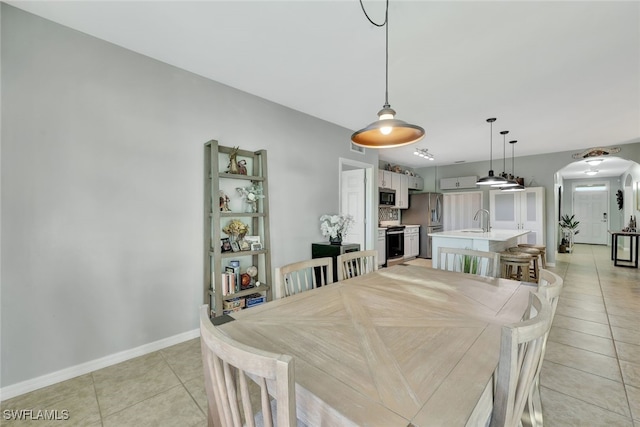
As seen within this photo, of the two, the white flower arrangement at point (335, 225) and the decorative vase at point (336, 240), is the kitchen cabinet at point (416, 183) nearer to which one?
the white flower arrangement at point (335, 225)

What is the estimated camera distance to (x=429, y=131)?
178 inches

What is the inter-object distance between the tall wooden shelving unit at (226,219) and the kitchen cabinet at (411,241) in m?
4.62

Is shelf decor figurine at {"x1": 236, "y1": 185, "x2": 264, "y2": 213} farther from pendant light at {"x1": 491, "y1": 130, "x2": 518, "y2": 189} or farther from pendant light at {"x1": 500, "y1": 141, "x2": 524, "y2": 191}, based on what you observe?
pendant light at {"x1": 500, "y1": 141, "x2": 524, "y2": 191}

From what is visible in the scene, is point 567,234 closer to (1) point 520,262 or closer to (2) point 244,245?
(1) point 520,262

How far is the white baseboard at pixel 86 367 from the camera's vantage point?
5.95 feet

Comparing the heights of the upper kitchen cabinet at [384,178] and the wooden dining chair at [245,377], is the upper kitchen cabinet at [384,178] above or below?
above

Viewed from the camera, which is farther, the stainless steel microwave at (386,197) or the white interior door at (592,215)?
the white interior door at (592,215)

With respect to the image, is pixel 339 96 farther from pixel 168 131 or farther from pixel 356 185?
pixel 168 131

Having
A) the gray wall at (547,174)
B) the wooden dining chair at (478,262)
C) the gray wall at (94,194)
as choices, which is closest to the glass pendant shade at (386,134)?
the wooden dining chair at (478,262)

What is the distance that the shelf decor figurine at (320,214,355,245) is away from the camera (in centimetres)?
367

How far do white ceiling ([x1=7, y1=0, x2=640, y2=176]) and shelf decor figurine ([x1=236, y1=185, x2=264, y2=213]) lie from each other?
1.15 meters

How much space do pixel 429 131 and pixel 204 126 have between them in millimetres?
3601

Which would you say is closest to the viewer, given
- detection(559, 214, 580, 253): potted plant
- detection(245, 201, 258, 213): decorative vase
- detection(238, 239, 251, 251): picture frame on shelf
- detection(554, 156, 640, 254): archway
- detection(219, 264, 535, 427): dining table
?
detection(219, 264, 535, 427): dining table

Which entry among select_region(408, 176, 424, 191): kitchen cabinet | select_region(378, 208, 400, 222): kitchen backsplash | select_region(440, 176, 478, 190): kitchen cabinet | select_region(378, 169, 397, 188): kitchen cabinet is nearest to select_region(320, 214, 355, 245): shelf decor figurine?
select_region(378, 169, 397, 188): kitchen cabinet
